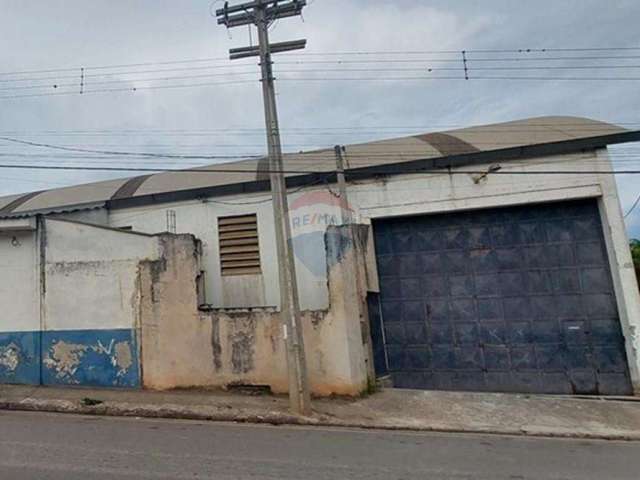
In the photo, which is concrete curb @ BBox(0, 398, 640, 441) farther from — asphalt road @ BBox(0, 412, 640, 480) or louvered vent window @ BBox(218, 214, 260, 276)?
louvered vent window @ BBox(218, 214, 260, 276)

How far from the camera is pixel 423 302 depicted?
406 inches

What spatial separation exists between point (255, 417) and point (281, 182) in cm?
415

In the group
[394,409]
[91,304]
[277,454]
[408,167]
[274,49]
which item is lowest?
[394,409]

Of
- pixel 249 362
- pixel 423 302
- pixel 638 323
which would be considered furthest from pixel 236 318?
pixel 638 323

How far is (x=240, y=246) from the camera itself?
10.9 metres

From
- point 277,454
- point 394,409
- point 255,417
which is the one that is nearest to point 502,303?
point 394,409

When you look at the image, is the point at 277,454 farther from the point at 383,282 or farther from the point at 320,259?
the point at 383,282

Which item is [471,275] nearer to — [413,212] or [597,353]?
[413,212]

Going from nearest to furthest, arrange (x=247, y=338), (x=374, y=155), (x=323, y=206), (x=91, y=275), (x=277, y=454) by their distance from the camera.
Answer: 1. (x=277, y=454)
2. (x=247, y=338)
3. (x=91, y=275)
4. (x=323, y=206)
5. (x=374, y=155)

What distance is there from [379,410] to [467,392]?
2.60 meters

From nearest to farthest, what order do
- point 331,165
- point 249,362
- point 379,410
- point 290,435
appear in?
point 290,435 → point 379,410 → point 249,362 → point 331,165

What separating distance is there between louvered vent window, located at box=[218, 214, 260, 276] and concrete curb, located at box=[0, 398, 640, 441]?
3710mm

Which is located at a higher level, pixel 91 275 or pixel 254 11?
pixel 254 11

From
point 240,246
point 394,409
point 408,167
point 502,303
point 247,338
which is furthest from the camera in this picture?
point 240,246
